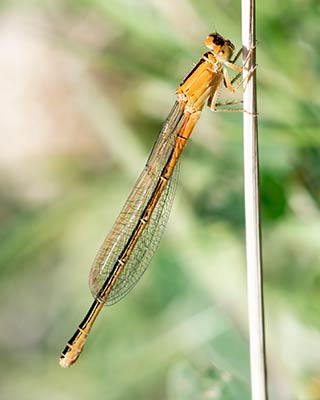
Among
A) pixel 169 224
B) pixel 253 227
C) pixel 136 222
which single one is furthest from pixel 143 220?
pixel 253 227

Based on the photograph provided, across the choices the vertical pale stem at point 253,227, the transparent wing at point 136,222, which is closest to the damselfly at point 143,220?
the transparent wing at point 136,222

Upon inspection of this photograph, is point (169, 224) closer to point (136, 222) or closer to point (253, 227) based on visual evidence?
point (136, 222)

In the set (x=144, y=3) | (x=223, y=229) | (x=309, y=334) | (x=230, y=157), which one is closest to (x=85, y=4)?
(x=144, y=3)

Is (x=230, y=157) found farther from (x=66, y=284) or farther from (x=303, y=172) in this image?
(x=66, y=284)

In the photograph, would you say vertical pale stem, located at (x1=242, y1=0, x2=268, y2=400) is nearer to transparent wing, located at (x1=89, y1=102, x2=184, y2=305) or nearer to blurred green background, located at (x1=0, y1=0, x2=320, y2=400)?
blurred green background, located at (x1=0, y1=0, x2=320, y2=400)

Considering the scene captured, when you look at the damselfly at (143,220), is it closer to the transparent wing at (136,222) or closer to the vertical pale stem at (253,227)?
the transparent wing at (136,222)

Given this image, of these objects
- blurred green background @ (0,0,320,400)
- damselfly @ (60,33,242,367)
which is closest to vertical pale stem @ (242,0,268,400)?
blurred green background @ (0,0,320,400)
